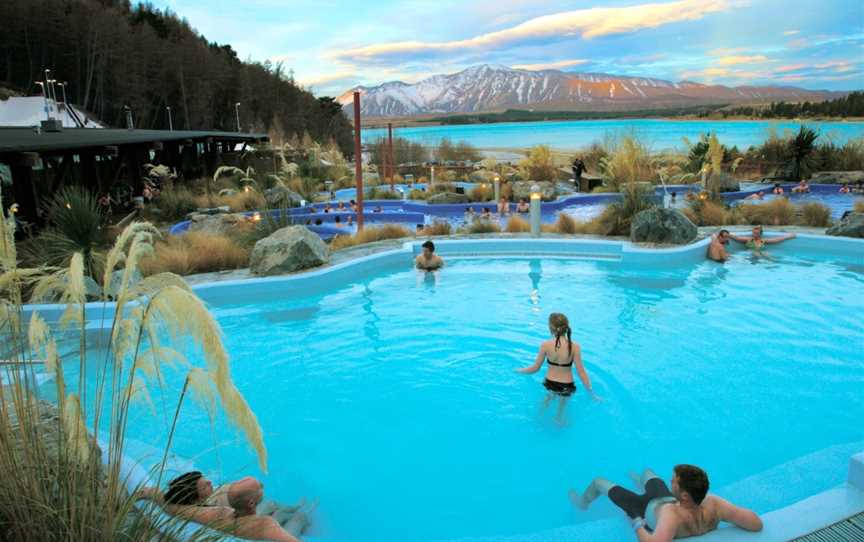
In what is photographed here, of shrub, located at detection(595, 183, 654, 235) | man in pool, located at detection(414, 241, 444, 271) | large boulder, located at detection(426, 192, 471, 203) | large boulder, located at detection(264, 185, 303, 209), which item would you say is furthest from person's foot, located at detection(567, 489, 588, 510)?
large boulder, located at detection(426, 192, 471, 203)

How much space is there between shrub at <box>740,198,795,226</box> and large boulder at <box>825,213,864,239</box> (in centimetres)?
111

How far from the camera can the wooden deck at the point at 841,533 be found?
258 centimetres

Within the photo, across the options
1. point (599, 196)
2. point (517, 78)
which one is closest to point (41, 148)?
point (599, 196)

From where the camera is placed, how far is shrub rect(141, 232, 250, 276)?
8.09 metres

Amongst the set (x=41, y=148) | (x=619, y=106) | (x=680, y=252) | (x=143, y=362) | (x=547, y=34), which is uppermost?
(x=547, y=34)

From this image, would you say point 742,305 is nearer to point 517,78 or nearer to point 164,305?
point 164,305

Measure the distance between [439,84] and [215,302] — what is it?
14489 cm

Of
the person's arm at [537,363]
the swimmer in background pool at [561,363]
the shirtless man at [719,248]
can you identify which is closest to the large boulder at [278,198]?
the shirtless man at [719,248]

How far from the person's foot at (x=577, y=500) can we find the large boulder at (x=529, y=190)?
1242cm

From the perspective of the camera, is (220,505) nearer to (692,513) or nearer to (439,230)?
(692,513)

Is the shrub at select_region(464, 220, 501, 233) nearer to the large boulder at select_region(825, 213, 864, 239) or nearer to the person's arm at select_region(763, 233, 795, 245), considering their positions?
the person's arm at select_region(763, 233, 795, 245)

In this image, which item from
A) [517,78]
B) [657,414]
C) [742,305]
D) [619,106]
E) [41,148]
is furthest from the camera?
[517,78]

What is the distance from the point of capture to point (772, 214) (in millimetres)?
10695

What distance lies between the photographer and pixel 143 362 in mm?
1791
